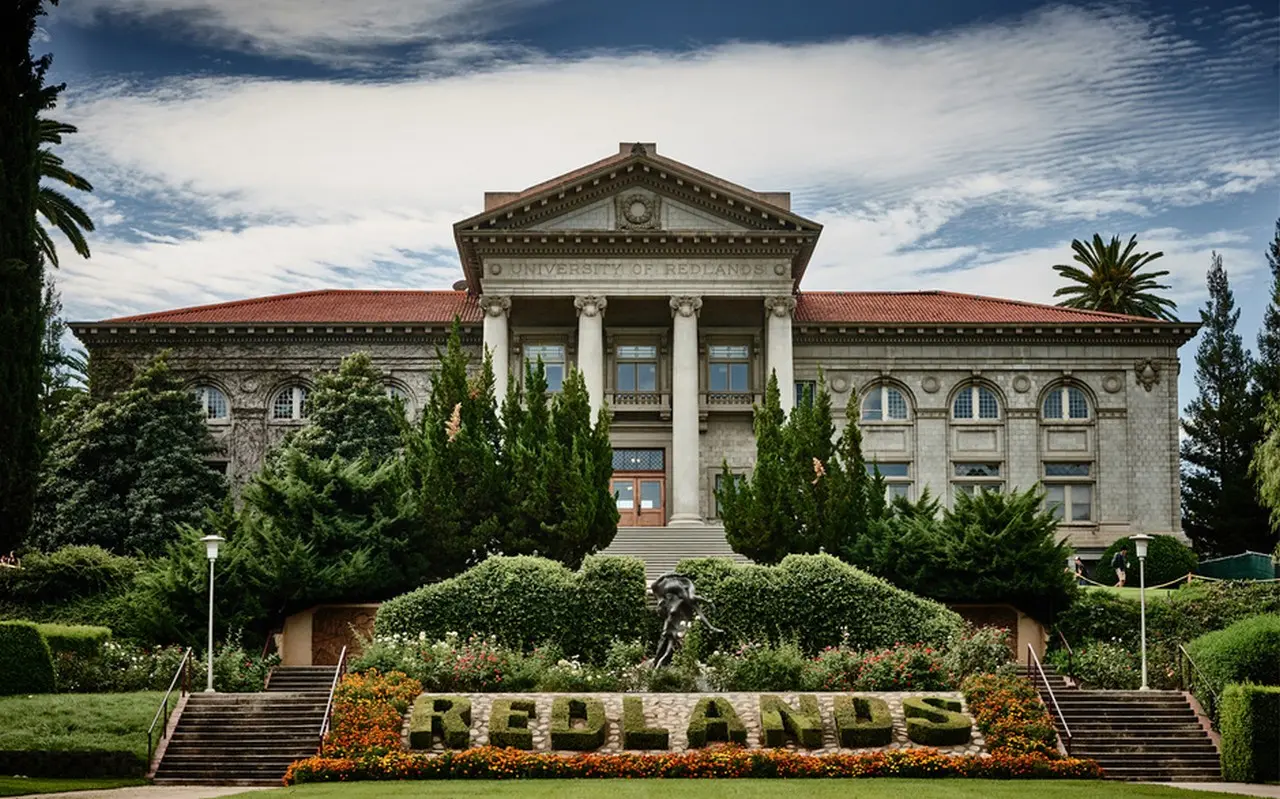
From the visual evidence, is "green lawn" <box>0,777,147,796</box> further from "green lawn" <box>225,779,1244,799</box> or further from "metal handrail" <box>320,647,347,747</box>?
"metal handrail" <box>320,647,347,747</box>

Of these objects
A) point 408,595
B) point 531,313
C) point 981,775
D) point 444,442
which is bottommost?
point 981,775

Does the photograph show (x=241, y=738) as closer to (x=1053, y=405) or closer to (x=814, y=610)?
(x=814, y=610)

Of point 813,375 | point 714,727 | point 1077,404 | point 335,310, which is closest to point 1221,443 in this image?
point 1077,404

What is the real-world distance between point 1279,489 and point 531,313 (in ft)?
90.6

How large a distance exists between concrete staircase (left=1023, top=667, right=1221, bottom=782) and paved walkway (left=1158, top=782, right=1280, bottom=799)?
Result: 0.57 meters

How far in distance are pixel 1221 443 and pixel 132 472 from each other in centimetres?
4594

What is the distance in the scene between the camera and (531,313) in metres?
61.7

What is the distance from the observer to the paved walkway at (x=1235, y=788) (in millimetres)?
29547

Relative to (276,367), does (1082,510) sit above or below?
below

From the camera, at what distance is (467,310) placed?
65.7m

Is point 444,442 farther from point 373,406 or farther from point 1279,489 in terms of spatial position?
point 1279,489

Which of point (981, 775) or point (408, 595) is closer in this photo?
point (981, 775)

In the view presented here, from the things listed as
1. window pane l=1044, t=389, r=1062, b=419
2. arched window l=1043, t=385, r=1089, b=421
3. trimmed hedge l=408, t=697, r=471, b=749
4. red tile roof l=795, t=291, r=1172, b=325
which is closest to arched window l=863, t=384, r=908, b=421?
red tile roof l=795, t=291, r=1172, b=325

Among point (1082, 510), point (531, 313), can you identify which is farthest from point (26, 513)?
point (1082, 510)
